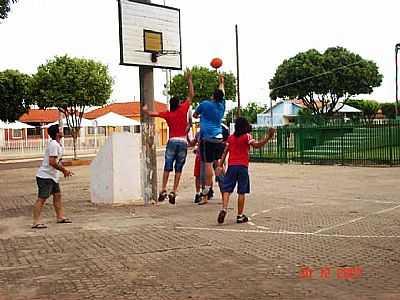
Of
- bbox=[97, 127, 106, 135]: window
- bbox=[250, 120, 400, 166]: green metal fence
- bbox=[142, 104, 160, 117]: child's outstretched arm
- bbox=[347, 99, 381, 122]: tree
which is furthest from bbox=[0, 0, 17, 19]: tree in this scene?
bbox=[347, 99, 381, 122]: tree

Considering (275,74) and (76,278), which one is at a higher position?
(275,74)

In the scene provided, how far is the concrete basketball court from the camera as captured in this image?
540 centimetres

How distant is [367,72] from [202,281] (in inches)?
1947

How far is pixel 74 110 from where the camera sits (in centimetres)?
2988

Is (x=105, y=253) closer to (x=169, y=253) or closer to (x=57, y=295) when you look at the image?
(x=169, y=253)

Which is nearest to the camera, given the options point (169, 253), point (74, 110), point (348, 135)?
point (169, 253)

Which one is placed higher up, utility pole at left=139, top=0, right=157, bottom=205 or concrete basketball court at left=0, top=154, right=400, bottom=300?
utility pole at left=139, top=0, right=157, bottom=205

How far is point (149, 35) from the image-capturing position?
11.3m

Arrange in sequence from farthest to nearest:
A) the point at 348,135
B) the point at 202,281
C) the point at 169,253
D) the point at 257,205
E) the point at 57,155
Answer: the point at 348,135 < the point at 257,205 < the point at 57,155 < the point at 169,253 < the point at 202,281

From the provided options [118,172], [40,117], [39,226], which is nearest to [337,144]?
[118,172]

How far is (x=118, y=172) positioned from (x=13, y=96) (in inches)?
1109

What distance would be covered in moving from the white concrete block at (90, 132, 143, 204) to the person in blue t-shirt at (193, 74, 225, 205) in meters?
1.60

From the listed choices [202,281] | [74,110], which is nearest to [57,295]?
[202,281]

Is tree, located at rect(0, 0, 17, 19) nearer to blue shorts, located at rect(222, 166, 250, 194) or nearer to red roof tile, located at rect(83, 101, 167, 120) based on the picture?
blue shorts, located at rect(222, 166, 250, 194)
